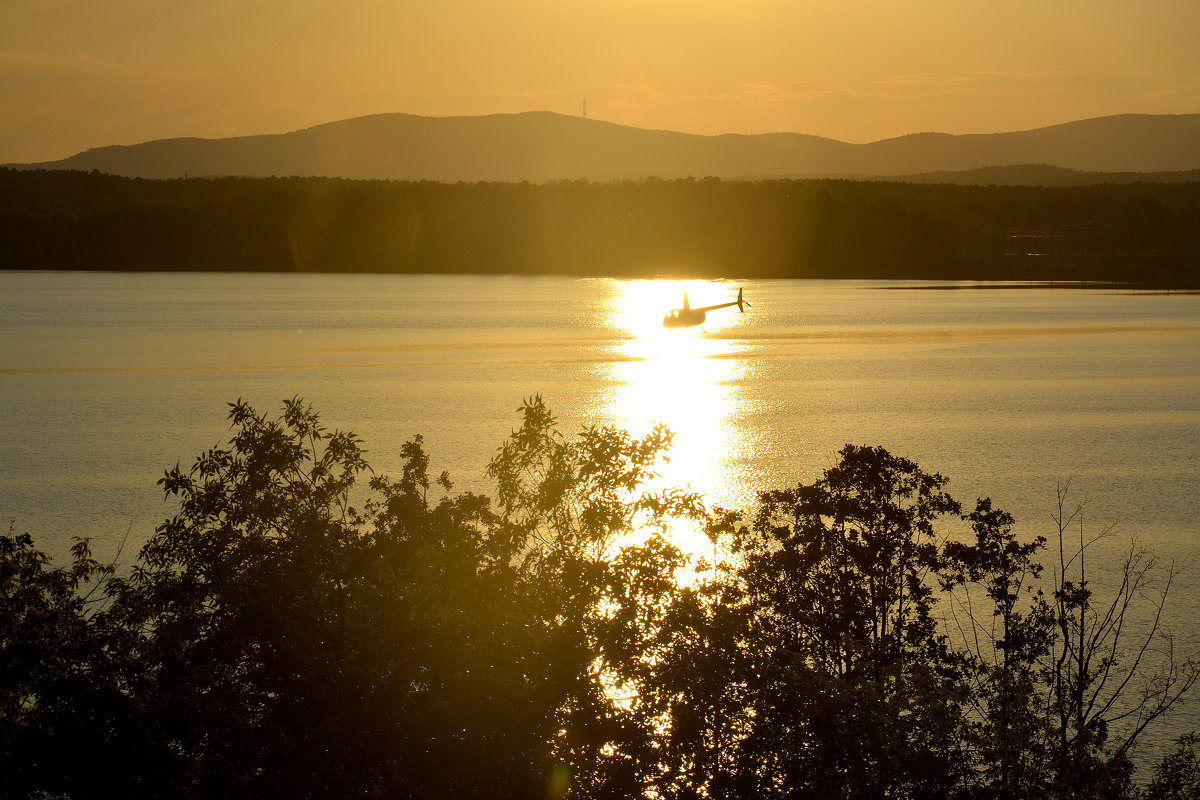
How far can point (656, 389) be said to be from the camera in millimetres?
56031

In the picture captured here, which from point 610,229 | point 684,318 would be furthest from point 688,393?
point 610,229

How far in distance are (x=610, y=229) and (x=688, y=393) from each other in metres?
123

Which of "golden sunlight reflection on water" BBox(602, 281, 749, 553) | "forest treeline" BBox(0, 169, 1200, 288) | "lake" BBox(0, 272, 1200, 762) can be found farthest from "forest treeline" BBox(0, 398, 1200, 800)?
"forest treeline" BBox(0, 169, 1200, 288)

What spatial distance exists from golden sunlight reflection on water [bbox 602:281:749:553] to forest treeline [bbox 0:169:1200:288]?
5492cm

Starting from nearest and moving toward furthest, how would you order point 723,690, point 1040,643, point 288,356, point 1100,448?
1. point 723,690
2. point 1040,643
3. point 1100,448
4. point 288,356

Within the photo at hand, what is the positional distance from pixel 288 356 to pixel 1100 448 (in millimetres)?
45011

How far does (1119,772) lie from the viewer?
10734 millimetres

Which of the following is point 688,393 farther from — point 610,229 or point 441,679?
point 610,229

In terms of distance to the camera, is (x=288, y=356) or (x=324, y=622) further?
(x=288, y=356)

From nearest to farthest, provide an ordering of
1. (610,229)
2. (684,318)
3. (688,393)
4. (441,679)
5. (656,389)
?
1. (441,679)
2. (688,393)
3. (656,389)
4. (684,318)
5. (610,229)

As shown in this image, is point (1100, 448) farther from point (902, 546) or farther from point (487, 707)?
point (487, 707)

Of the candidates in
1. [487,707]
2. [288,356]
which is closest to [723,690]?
[487,707]

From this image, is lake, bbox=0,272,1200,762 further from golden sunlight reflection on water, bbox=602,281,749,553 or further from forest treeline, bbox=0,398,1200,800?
forest treeline, bbox=0,398,1200,800

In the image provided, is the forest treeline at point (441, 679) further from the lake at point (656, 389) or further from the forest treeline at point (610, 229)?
the forest treeline at point (610, 229)
